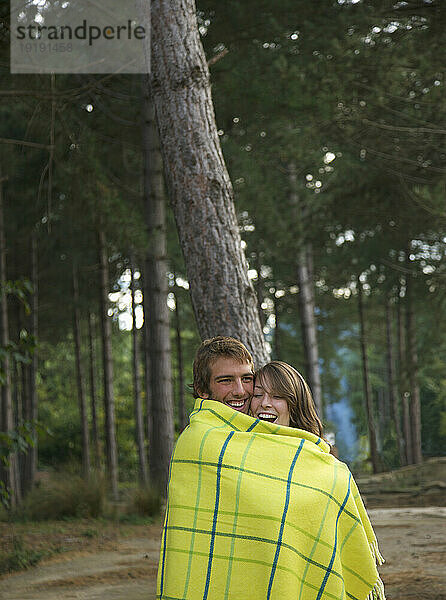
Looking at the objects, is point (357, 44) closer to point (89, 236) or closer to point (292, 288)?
point (89, 236)

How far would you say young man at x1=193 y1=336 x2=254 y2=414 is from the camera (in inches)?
137

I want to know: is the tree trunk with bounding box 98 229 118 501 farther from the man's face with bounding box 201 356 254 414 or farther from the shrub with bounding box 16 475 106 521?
the man's face with bounding box 201 356 254 414

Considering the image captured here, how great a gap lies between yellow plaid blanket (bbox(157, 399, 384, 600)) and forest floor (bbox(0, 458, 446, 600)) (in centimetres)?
308

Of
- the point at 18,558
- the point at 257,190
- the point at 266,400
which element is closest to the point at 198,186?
the point at 266,400

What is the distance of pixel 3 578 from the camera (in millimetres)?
7387

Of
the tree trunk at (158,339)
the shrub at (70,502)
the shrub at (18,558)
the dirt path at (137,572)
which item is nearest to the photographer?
the dirt path at (137,572)

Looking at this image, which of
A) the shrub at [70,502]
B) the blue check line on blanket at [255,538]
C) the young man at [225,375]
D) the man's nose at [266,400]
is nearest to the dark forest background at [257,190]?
the young man at [225,375]

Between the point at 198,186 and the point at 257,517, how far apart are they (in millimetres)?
2979

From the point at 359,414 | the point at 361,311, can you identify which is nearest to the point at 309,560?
the point at 361,311

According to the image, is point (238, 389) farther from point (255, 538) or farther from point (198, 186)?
point (198, 186)

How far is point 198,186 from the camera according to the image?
559 cm

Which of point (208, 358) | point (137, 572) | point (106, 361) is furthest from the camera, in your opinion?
point (106, 361)

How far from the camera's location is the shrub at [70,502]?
1136 cm

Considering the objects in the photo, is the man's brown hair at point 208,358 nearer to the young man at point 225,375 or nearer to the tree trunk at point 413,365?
the young man at point 225,375
